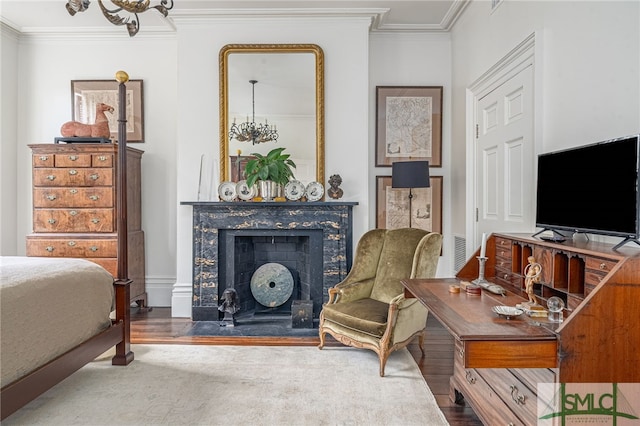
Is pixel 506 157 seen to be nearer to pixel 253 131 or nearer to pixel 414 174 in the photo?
pixel 414 174

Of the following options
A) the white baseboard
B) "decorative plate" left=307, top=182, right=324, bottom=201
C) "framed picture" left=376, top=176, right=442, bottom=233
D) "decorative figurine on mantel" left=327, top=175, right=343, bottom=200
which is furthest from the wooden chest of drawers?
"framed picture" left=376, top=176, right=442, bottom=233

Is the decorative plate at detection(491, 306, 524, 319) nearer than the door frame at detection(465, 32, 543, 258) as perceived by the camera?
Yes

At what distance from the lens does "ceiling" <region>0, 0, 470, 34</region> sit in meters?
3.93

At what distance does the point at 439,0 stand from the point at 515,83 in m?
1.43

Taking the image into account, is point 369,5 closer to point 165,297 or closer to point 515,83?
point 515,83

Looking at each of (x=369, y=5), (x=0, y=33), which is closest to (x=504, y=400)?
(x=369, y=5)

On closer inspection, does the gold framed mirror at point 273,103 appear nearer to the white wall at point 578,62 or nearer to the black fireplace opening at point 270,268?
the black fireplace opening at point 270,268

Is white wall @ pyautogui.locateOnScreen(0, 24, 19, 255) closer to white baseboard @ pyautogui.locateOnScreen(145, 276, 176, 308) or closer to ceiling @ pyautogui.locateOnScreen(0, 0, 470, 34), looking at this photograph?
ceiling @ pyautogui.locateOnScreen(0, 0, 470, 34)

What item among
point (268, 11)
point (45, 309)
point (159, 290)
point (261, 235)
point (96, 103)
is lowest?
point (159, 290)

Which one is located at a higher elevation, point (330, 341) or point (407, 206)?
point (407, 206)

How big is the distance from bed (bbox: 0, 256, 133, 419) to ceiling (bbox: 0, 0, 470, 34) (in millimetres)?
2757

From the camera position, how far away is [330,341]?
11.4 ft

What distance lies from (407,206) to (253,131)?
6.13 feet

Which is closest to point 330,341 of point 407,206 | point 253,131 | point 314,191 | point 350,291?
point 350,291
